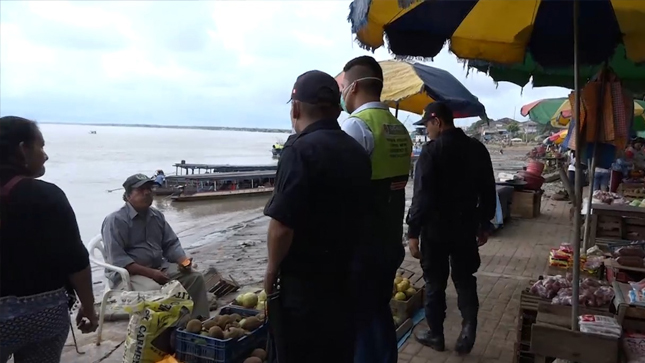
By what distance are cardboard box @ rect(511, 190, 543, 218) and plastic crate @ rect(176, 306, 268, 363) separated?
26.3ft

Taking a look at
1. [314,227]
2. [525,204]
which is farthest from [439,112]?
[525,204]

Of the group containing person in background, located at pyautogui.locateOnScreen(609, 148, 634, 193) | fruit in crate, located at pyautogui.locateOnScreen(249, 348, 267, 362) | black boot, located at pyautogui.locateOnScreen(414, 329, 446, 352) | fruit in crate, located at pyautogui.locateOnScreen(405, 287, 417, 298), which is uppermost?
person in background, located at pyautogui.locateOnScreen(609, 148, 634, 193)

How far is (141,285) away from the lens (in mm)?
4199

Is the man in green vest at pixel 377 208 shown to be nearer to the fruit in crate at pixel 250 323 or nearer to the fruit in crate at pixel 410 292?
the fruit in crate at pixel 250 323

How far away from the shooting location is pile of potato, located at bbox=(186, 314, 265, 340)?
10.8 feet

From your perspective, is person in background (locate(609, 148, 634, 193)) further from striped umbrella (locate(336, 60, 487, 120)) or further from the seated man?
the seated man

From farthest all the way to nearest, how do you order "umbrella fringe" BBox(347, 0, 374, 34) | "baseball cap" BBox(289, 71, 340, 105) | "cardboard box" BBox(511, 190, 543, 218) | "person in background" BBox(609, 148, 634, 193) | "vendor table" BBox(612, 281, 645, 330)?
1. "cardboard box" BBox(511, 190, 543, 218)
2. "person in background" BBox(609, 148, 634, 193)
3. "umbrella fringe" BBox(347, 0, 374, 34)
4. "vendor table" BBox(612, 281, 645, 330)
5. "baseball cap" BBox(289, 71, 340, 105)

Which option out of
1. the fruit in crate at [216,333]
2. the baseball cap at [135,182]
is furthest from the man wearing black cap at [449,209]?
the baseball cap at [135,182]

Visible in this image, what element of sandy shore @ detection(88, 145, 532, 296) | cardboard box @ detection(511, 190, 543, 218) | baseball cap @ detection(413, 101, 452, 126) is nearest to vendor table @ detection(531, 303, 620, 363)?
baseball cap @ detection(413, 101, 452, 126)

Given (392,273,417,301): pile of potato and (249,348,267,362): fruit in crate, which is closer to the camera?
(249,348,267,362): fruit in crate

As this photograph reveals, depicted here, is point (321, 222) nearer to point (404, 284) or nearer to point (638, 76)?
point (404, 284)

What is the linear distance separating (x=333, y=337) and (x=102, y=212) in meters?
20.3

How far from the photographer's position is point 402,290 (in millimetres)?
4641

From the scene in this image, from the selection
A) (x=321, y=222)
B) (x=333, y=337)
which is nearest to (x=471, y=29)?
(x=321, y=222)
